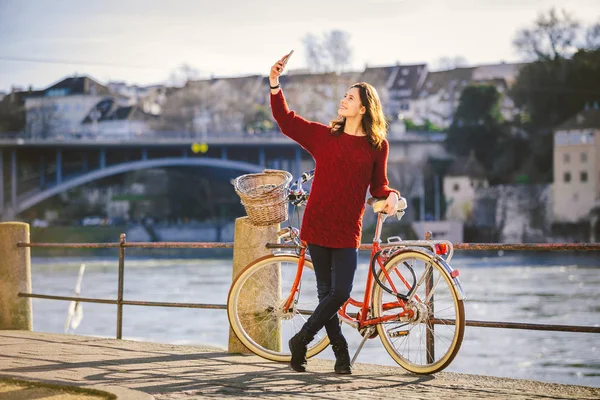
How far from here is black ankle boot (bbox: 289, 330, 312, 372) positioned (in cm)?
461

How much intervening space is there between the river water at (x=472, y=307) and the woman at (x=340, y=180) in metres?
18.2

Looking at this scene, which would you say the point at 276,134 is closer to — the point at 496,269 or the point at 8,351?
the point at 496,269

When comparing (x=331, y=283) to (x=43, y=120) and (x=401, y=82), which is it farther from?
(x=401, y=82)

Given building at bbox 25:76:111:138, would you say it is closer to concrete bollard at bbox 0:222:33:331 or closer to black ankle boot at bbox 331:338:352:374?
concrete bollard at bbox 0:222:33:331

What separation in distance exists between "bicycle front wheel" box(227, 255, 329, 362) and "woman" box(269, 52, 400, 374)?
0.25 meters

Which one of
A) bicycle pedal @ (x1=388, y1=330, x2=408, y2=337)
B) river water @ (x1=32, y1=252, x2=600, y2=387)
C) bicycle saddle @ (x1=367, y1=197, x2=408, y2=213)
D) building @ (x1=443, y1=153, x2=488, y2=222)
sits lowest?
river water @ (x1=32, y1=252, x2=600, y2=387)

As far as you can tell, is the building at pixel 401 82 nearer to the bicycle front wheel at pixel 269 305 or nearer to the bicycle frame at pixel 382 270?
the bicycle front wheel at pixel 269 305

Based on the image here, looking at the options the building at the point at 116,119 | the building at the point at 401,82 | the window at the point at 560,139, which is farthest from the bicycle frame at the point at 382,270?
the building at the point at 401,82

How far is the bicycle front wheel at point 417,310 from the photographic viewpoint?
4.32m

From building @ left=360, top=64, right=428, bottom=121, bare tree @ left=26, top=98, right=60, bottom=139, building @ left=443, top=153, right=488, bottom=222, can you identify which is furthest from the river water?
building @ left=360, top=64, right=428, bottom=121

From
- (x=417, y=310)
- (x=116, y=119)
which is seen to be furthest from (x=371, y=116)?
(x=116, y=119)

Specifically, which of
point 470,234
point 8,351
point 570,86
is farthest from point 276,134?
point 8,351

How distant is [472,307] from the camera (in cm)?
3425

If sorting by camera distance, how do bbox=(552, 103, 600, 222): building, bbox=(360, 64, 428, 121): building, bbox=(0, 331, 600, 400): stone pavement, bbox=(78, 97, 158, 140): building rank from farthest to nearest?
bbox=(360, 64, 428, 121): building < bbox=(78, 97, 158, 140): building < bbox=(552, 103, 600, 222): building < bbox=(0, 331, 600, 400): stone pavement
